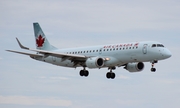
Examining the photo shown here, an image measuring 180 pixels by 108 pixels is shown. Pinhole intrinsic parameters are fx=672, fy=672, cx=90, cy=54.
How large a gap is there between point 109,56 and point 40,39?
2090 cm

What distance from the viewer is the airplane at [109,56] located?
9056 cm

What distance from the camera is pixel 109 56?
94500mm

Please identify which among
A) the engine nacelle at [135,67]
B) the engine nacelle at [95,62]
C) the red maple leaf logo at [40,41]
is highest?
the red maple leaf logo at [40,41]

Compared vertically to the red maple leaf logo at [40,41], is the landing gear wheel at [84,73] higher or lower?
lower

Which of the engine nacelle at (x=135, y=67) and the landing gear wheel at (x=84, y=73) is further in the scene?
the landing gear wheel at (x=84, y=73)

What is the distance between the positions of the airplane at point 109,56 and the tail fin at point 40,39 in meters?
5.28

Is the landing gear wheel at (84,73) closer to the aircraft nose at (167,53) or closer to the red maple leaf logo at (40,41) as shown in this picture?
the red maple leaf logo at (40,41)

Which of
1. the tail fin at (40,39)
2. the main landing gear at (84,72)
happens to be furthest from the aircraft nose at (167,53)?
the tail fin at (40,39)

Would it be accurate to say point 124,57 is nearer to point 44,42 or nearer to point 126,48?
point 126,48

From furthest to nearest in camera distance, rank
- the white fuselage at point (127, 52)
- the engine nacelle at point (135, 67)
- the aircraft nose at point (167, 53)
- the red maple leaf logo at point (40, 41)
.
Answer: the red maple leaf logo at point (40, 41), the engine nacelle at point (135, 67), the white fuselage at point (127, 52), the aircraft nose at point (167, 53)

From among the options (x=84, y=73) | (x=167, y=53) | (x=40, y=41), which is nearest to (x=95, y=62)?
(x=84, y=73)

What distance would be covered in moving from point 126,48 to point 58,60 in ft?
47.6

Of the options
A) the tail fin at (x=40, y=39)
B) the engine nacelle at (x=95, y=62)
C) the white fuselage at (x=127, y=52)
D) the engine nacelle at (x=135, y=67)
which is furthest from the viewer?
the tail fin at (x=40, y=39)

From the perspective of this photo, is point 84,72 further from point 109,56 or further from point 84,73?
point 109,56
